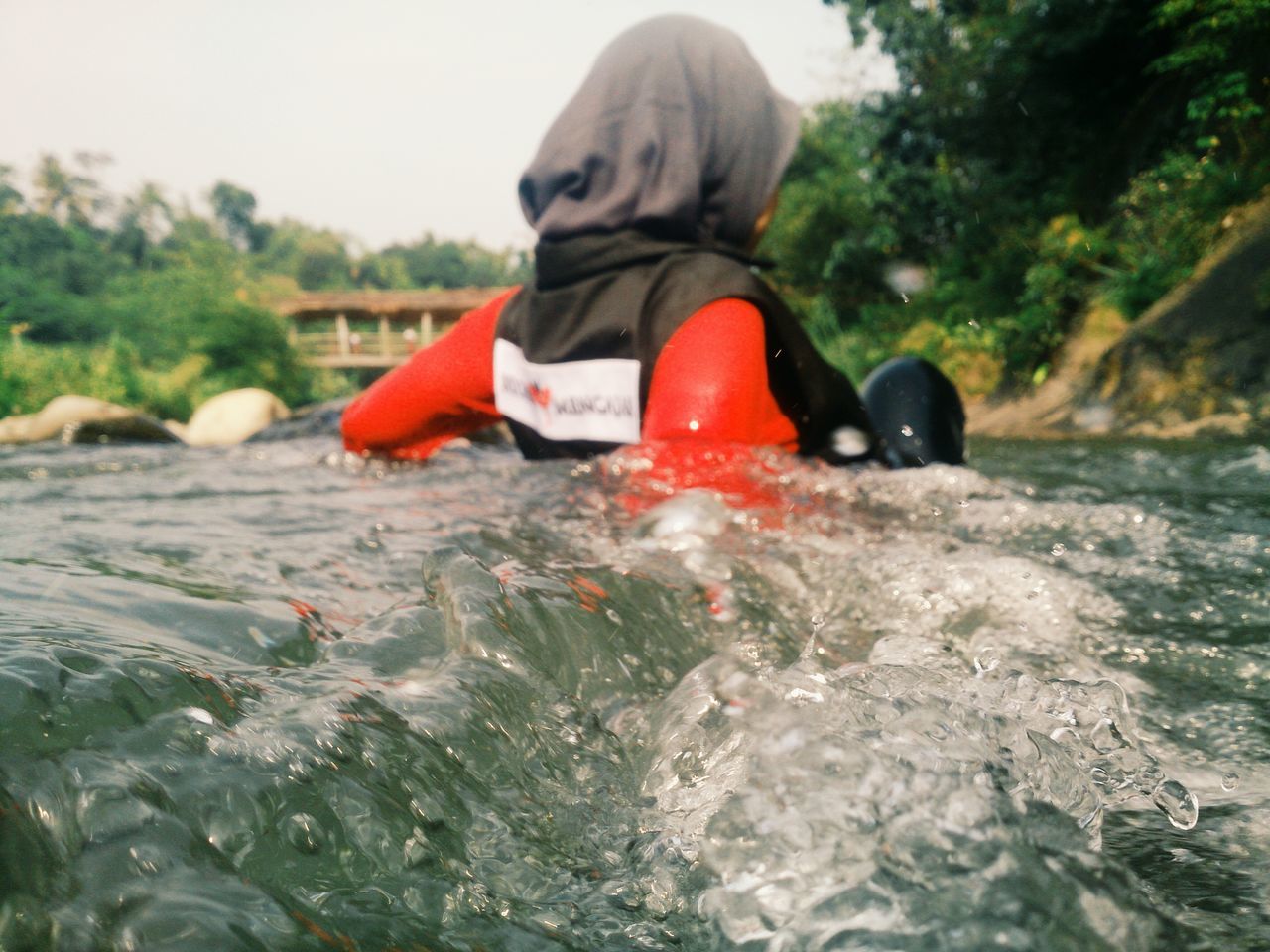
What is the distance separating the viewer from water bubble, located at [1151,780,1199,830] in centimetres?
79

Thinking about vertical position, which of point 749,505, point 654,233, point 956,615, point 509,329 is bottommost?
point 956,615

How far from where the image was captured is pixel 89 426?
602cm

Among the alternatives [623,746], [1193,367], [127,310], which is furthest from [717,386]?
[127,310]

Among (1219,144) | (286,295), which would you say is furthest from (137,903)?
(286,295)

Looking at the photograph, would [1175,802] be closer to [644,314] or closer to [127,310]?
[644,314]

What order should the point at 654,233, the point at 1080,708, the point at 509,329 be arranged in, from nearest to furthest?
the point at 1080,708 → the point at 654,233 → the point at 509,329

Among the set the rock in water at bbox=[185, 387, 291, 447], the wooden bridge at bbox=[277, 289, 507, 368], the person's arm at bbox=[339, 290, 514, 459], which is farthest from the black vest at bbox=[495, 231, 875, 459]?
the wooden bridge at bbox=[277, 289, 507, 368]

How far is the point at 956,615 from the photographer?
1.34 meters

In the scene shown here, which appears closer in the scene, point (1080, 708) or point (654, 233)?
point (1080, 708)

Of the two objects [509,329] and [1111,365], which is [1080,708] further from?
[1111,365]

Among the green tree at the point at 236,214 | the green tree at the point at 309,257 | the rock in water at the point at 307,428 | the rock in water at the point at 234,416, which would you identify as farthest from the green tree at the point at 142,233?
the green tree at the point at 236,214

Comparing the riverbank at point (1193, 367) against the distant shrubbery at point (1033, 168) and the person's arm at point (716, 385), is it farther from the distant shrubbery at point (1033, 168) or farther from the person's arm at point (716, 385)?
the person's arm at point (716, 385)

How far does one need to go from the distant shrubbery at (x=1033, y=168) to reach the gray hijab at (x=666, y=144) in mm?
6780

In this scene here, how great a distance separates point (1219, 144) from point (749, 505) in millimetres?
9679
